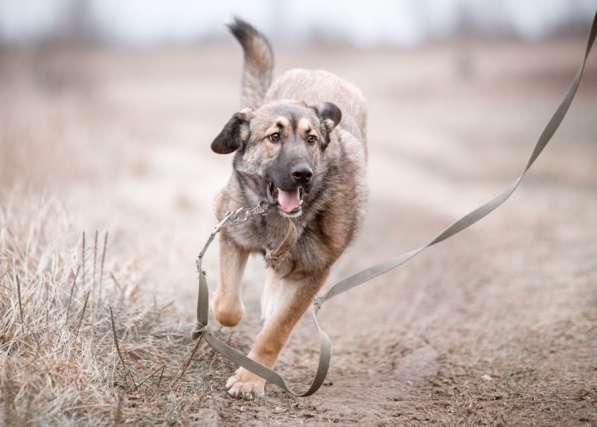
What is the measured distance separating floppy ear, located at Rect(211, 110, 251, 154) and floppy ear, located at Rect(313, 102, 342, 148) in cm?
48

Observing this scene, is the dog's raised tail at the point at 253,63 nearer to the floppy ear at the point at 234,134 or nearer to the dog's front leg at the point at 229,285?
the floppy ear at the point at 234,134

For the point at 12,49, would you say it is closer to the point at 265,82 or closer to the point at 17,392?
the point at 265,82

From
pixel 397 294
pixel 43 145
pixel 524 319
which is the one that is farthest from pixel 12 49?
pixel 524 319

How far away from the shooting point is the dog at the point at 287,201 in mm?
3930

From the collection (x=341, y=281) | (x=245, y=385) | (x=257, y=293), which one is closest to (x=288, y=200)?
(x=341, y=281)

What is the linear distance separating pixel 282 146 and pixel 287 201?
38 centimetres

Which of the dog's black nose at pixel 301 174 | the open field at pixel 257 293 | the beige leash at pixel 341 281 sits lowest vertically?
the open field at pixel 257 293

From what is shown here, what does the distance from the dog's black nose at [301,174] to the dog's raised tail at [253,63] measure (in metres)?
1.98

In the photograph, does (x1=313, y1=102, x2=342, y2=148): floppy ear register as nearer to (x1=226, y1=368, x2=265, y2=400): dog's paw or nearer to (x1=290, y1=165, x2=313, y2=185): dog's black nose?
(x1=290, y1=165, x2=313, y2=185): dog's black nose

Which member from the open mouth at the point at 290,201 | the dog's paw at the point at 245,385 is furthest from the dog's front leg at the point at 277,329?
the open mouth at the point at 290,201

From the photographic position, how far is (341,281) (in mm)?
3672

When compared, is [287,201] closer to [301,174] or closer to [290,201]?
[290,201]

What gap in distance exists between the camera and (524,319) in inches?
194

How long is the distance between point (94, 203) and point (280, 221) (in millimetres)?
4049
